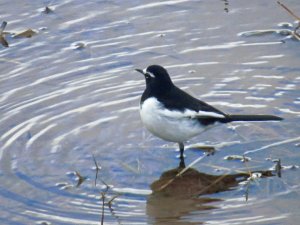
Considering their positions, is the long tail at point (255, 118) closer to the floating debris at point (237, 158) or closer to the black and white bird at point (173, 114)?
the black and white bird at point (173, 114)

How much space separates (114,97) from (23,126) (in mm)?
999

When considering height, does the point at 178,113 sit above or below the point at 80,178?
above

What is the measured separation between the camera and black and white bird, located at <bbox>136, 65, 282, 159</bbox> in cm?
829

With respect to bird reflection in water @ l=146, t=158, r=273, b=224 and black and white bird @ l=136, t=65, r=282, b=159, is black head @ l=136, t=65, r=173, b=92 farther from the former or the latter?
→ bird reflection in water @ l=146, t=158, r=273, b=224

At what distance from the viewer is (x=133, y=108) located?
9344 mm

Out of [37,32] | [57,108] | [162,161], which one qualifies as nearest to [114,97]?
[57,108]

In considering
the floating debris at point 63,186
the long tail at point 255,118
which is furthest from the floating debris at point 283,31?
the floating debris at point 63,186

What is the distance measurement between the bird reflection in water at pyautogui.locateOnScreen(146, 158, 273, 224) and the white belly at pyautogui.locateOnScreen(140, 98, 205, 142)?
0.26 metres

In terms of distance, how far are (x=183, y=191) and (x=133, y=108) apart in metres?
1.54

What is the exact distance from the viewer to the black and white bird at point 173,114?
8.29 m

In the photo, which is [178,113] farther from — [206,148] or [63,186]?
[63,186]

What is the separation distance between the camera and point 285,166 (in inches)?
319

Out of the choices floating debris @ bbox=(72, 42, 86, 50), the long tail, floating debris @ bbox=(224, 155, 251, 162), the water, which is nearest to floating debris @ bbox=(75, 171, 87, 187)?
the water

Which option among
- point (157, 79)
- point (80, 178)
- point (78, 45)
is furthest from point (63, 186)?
point (78, 45)
